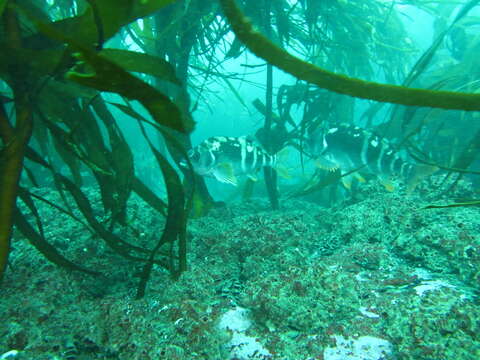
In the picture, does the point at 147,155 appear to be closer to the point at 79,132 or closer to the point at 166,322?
the point at 79,132

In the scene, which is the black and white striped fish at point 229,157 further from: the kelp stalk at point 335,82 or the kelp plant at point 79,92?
the kelp stalk at point 335,82

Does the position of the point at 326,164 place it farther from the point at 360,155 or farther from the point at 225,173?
the point at 225,173

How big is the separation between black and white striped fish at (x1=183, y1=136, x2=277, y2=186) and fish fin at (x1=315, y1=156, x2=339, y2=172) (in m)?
0.60

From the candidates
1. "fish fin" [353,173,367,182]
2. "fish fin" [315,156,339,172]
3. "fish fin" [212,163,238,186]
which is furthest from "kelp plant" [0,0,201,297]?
"fish fin" [353,173,367,182]

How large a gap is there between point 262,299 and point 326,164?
278cm

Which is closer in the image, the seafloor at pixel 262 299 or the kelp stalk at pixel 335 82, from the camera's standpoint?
the kelp stalk at pixel 335 82

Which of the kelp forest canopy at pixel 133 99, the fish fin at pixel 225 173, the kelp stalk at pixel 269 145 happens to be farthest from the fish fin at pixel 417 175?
the fish fin at pixel 225 173

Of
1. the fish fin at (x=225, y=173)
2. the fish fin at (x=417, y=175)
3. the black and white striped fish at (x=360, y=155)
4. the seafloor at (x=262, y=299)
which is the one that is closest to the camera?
the seafloor at (x=262, y=299)

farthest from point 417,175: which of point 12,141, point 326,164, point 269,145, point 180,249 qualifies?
point 12,141

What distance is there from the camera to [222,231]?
8.21 feet

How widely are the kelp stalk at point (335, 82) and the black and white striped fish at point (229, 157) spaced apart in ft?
9.84

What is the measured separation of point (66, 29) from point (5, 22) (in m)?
0.27

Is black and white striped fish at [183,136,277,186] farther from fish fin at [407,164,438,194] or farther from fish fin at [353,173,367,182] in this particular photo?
fish fin at [407,164,438,194]

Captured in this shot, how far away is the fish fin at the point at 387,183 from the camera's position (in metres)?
3.22
